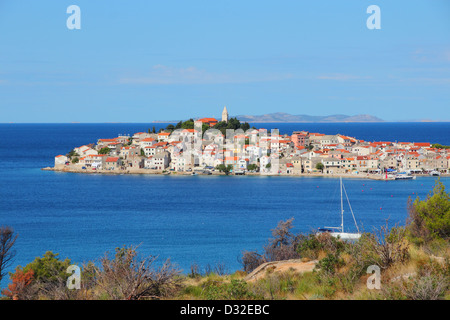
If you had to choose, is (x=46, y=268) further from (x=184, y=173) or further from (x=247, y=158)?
(x=247, y=158)

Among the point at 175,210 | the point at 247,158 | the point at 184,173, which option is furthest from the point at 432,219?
the point at 247,158

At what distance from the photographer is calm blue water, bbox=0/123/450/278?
1507cm

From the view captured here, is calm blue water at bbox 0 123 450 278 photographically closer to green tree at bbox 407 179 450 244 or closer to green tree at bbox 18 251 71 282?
green tree at bbox 18 251 71 282

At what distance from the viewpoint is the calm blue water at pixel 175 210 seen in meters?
15.1

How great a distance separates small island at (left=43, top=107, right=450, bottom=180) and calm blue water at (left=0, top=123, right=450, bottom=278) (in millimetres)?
2349

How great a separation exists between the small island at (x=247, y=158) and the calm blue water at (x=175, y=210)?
2.35 metres

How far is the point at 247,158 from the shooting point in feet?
127

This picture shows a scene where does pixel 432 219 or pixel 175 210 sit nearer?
pixel 432 219

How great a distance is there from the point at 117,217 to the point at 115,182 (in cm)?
1245

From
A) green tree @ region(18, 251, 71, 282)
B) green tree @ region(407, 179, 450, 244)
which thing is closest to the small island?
green tree @ region(407, 179, 450, 244)

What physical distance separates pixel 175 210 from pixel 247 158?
16.9 metres

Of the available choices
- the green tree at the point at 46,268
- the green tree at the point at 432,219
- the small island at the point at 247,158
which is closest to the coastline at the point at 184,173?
the small island at the point at 247,158

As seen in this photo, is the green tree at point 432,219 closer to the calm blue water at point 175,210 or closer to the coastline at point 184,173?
the calm blue water at point 175,210

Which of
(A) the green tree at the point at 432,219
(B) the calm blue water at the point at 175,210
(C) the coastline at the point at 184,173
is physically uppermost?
(A) the green tree at the point at 432,219
